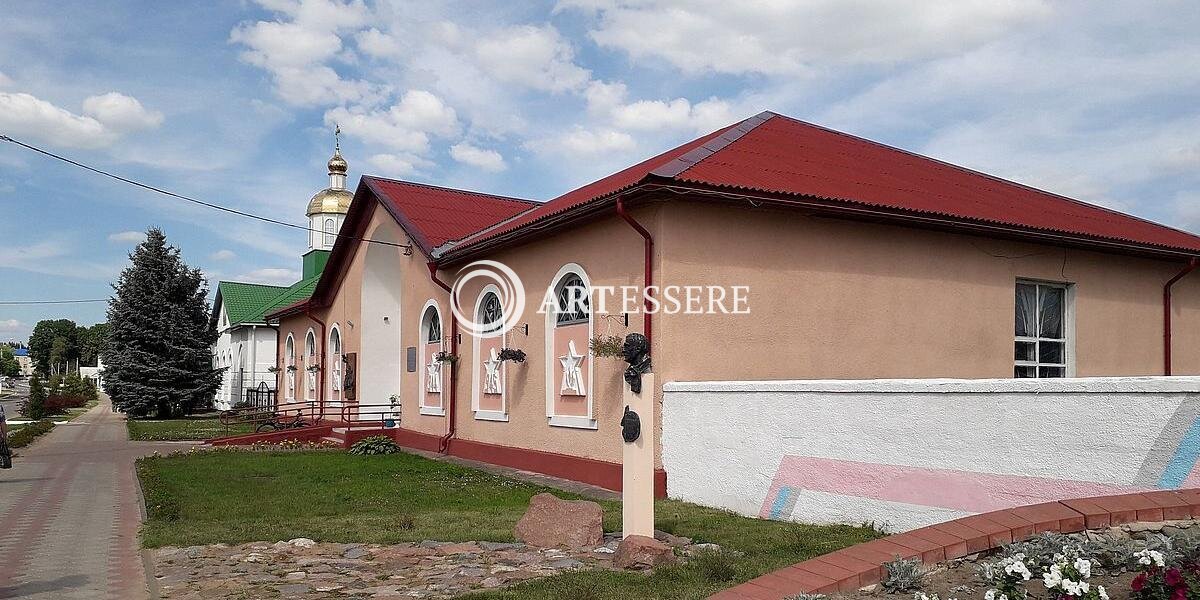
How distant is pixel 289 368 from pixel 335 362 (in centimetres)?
514

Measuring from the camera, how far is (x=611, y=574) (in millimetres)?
6039

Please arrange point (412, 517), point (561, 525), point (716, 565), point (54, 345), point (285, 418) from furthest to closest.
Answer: point (54, 345) < point (285, 418) < point (412, 517) < point (561, 525) < point (716, 565)

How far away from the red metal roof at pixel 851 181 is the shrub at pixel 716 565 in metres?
4.51

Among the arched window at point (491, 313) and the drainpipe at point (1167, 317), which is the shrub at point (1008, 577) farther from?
the drainpipe at point (1167, 317)

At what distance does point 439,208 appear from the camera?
18375 mm

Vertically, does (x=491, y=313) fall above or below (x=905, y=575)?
above

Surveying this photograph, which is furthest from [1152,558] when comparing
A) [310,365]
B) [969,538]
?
[310,365]

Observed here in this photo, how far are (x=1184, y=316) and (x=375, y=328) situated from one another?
52.9 feet

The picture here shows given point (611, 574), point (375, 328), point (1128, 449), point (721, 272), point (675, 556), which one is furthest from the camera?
point (375, 328)

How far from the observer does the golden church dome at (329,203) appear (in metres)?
39.6

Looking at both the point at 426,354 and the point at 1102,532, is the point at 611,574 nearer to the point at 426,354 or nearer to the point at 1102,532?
the point at 1102,532

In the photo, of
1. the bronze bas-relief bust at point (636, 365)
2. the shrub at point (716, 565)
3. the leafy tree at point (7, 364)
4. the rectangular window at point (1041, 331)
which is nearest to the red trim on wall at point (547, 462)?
the bronze bas-relief bust at point (636, 365)

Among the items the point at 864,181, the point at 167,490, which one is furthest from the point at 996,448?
the point at 167,490

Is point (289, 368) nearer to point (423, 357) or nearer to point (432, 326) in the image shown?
point (423, 357)
